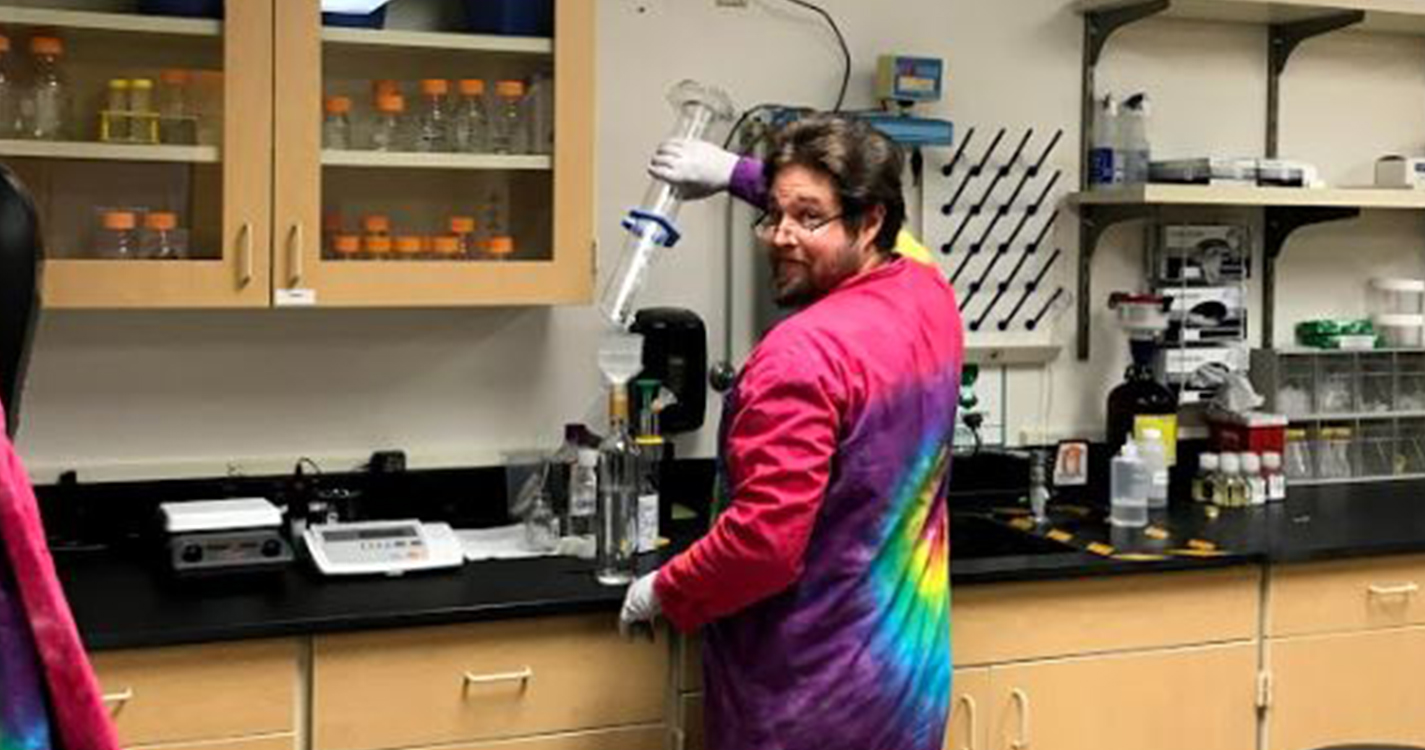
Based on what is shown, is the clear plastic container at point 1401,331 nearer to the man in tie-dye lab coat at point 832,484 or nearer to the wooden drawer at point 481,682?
the man in tie-dye lab coat at point 832,484

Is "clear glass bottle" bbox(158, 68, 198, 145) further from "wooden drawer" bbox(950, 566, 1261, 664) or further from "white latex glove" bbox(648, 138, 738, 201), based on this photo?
"wooden drawer" bbox(950, 566, 1261, 664)

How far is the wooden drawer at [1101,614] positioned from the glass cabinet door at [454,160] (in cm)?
86

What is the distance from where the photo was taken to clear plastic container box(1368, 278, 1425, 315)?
11.8ft

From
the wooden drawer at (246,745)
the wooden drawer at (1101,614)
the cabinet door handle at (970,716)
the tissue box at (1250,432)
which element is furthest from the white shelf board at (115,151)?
the tissue box at (1250,432)

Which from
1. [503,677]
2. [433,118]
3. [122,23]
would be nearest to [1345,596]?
[503,677]

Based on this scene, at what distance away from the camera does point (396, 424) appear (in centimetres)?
291

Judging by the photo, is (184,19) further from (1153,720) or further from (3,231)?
(1153,720)

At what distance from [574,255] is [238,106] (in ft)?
1.94

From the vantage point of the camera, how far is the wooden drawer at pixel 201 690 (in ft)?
6.98

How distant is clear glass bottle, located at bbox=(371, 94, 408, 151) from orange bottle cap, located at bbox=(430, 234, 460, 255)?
163 mm

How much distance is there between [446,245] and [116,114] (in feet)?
1.83

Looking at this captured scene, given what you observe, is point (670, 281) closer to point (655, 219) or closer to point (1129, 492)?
point (655, 219)

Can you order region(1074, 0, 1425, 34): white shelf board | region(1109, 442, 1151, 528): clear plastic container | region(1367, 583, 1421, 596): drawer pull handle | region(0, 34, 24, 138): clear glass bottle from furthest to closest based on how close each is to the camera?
region(1074, 0, 1425, 34): white shelf board
region(1109, 442, 1151, 528): clear plastic container
region(1367, 583, 1421, 596): drawer pull handle
region(0, 34, 24, 138): clear glass bottle

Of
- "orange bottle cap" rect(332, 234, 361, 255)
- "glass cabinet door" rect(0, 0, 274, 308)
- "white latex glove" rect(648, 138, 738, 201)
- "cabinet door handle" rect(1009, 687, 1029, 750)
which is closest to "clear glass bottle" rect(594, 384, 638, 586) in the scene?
"white latex glove" rect(648, 138, 738, 201)
